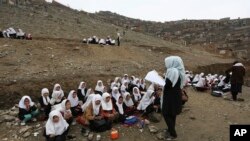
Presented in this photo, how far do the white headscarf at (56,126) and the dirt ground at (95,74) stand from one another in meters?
0.56

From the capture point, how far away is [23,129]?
783 cm

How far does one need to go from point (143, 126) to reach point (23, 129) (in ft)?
8.92

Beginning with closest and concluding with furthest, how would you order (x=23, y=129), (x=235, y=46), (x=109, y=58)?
(x=23, y=129)
(x=109, y=58)
(x=235, y=46)

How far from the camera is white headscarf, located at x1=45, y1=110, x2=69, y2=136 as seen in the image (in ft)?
22.5

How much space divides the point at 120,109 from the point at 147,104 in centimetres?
67

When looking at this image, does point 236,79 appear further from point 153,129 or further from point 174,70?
point 174,70

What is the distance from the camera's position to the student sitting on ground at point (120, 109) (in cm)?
812

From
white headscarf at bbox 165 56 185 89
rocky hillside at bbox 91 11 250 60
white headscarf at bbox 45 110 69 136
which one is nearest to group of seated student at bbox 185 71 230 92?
white headscarf at bbox 165 56 185 89

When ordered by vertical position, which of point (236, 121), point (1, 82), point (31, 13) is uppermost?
point (31, 13)

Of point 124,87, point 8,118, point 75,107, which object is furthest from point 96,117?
point 124,87

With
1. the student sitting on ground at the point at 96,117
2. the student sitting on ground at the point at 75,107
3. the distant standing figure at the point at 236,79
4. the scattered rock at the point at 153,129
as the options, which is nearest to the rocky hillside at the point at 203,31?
the distant standing figure at the point at 236,79

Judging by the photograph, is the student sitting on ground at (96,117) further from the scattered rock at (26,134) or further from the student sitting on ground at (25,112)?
the student sitting on ground at (25,112)

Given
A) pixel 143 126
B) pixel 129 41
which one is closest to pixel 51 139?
pixel 143 126

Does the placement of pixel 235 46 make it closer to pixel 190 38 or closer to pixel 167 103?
pixel 190 38
